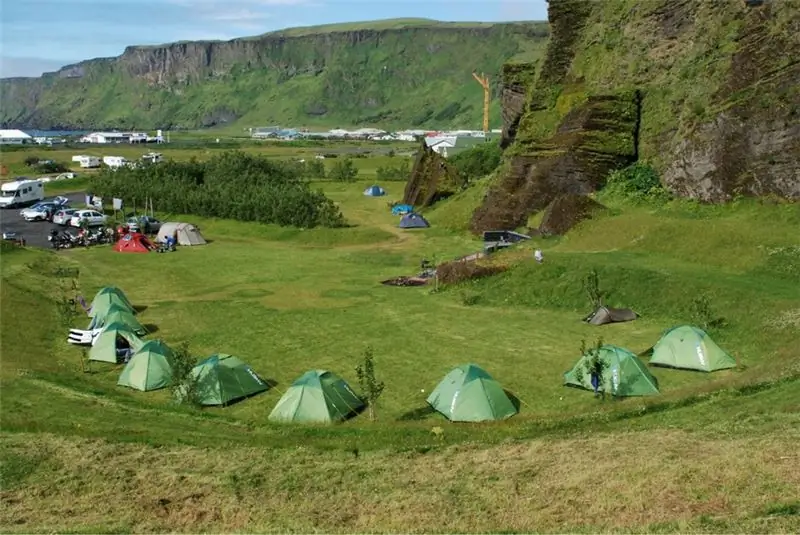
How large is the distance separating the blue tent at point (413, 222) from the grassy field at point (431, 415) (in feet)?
47.2

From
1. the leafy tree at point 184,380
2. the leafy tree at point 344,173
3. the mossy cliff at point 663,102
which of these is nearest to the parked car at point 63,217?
the mossy cliff at point 663,102

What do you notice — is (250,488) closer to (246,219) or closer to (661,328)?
(661,328)

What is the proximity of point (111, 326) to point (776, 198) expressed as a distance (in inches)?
1291

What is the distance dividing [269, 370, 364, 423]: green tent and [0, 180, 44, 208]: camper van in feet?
190

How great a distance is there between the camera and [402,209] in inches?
2640

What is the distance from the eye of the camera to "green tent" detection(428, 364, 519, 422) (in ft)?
67.4

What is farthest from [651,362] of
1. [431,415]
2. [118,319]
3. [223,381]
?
[118,319]

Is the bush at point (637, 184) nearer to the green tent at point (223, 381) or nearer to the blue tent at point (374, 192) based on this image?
the green tent at point (223, 381)

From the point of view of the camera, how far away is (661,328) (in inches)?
1126

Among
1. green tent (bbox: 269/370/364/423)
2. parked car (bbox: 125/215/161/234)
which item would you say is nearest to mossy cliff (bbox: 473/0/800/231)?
parked car (bbox: 125/215/161/234)

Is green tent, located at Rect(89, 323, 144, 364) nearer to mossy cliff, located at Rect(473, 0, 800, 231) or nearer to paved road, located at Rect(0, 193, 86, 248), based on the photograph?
paved road, located at Rect(0, 193, 86, 248)

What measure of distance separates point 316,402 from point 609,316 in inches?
561

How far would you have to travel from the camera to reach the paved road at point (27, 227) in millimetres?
53000

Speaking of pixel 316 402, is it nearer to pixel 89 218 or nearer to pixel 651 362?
pixel 651 362
